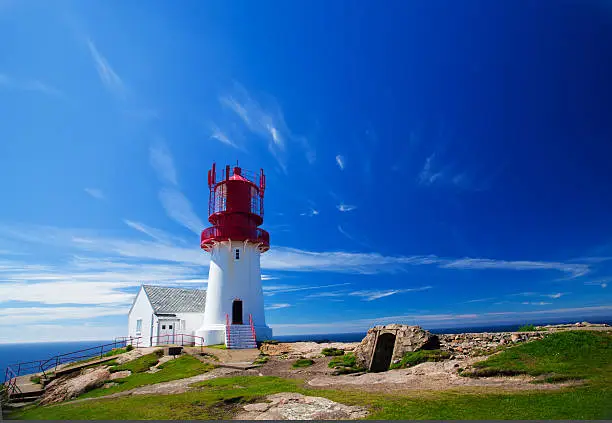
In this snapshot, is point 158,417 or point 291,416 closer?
point 291,416

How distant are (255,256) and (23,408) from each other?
1812cm

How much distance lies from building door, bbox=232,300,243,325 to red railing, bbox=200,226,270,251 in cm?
554

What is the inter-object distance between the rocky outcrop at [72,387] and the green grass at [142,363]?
1.10m

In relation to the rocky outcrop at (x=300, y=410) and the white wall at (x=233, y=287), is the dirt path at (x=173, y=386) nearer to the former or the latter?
the rocky outcrop at (x=300, y=410)

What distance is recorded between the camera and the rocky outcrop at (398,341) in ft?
56.2

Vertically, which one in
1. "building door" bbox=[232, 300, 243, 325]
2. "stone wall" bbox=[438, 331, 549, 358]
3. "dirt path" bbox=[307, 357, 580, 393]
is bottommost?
"dirt path" bbox=[307, 357, 580, 393]

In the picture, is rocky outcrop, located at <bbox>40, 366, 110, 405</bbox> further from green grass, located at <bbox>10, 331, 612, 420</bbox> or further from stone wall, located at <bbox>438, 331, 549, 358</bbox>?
stone wall, located at <bbox>438, 331, 549, 358</bbox>

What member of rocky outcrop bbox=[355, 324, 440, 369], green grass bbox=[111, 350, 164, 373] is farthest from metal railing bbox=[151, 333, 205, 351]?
rocky outcrop bbox=[355, 324, 440, 369]

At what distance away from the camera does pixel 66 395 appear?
17719 mm

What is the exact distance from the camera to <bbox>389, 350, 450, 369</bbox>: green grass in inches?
614

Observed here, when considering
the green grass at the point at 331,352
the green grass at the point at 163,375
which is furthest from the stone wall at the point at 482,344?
the green grass at the point at 163,375

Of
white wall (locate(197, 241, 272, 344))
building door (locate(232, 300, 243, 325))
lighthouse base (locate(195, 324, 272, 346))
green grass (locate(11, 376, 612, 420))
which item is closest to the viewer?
green grass (locate(11, 376, 612, 420))

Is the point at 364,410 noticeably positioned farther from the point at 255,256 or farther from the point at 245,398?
the point at 255,256

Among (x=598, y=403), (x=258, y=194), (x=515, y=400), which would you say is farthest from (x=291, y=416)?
(x=258, y=194)
